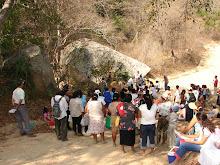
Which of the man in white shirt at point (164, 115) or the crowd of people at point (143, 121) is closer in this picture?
the crowd of people at point (143, 121)

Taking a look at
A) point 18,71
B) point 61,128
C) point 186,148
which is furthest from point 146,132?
point 18,71

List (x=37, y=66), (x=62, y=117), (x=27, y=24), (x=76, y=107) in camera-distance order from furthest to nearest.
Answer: (x=27, y=24), (x=37, y=66), (x=76, y=107), (x=62, y=117)

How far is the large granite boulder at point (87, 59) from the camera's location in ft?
45.2

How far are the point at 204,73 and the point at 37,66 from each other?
48.3ft

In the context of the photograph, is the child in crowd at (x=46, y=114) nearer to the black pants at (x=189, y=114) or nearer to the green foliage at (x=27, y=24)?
the green foliage at (x=27, y=24)

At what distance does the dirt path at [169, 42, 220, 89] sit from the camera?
17703 millimetres

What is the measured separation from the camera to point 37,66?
10609 mm

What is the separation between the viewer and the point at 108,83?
13.5m

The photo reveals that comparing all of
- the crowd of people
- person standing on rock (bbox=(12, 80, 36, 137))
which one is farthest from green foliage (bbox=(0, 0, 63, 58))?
the crowd of people

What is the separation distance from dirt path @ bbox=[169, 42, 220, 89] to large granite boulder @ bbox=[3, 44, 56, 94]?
10.2m

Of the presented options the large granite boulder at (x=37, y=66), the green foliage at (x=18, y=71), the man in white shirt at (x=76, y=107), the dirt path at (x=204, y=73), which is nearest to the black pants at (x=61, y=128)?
the man in white shirt at (x=76, y=107)

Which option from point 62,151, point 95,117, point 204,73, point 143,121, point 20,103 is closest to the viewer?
point 143,121

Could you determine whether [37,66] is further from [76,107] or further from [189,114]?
[189,114]

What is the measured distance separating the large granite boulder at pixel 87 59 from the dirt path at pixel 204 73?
319 centimetres
